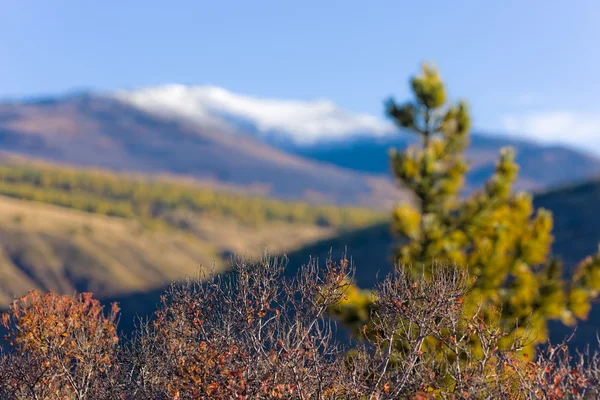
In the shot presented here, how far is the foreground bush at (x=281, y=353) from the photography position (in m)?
13.9

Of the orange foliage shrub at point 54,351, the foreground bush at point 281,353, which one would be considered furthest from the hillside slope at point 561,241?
the orange foliage shrub at point 54,351

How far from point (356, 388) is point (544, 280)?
8285 millimetres

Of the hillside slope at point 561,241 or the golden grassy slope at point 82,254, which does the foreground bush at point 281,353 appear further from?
the golden grassy slope at point 82,254

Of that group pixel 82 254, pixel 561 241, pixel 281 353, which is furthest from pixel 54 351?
pixel 82 254

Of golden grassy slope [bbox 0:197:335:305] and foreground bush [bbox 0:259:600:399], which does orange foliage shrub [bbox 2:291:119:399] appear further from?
golden grassy slope [bbox 0:197:335:305]

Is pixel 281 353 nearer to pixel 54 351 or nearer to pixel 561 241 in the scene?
pixel 54 351

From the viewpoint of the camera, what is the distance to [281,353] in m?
14.9

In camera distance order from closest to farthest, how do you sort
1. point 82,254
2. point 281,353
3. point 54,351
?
point 281,353, point 54,351, point 82,254

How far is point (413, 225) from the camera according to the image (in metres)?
19.2

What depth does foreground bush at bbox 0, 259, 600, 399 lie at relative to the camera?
1388 cm

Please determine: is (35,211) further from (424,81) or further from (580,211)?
(424,81)

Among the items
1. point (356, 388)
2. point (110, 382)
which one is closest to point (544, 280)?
point (356, 388)

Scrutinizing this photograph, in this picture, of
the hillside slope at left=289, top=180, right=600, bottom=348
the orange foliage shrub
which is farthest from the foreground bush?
the hillside slope at left=289, top=180, right=600, bottom=348

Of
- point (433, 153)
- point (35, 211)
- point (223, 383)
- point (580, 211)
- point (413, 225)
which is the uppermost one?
point (433, 153)
